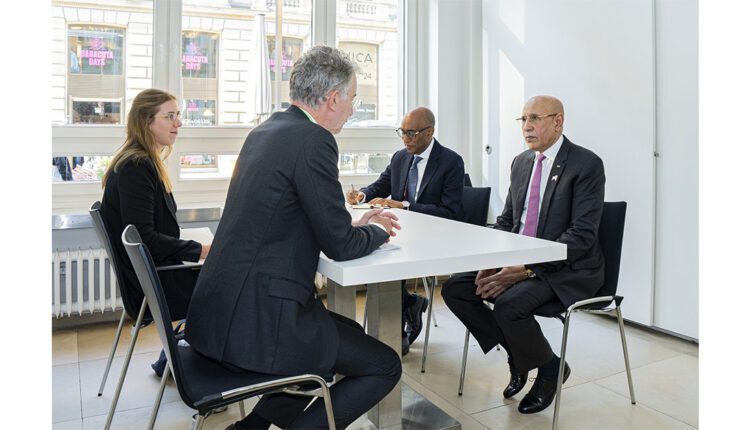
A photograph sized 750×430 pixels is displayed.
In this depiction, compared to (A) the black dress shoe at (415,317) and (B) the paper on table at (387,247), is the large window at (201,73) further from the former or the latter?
(B) the paper on table at (387,247)

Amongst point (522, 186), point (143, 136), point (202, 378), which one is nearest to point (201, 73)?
point (143, 136)

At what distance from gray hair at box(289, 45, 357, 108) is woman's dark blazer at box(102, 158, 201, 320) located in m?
0.92

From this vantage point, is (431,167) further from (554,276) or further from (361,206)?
(554,276)

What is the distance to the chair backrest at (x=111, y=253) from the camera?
1956 mm

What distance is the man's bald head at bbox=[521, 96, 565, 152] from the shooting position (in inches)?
97.7

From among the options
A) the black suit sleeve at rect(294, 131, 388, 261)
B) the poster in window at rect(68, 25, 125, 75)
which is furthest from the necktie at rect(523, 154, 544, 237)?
the poster in window at rect(68, 25, 125, 75)

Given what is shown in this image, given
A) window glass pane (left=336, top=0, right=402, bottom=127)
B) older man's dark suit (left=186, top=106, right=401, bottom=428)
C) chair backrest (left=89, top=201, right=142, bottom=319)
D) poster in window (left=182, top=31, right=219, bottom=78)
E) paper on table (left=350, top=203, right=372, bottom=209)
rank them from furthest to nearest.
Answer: window glass pane (left=336, top=0, right=402, bottom=127), poster in window (left=182, top=31, right=219, bottom=78), paper on table (left=350, top=203, right=372, bottom=209), chair backrest (left=89, top=201, right=142, bottom=319), older man's dark suit (left=186, top=106, right=401, bottom=428)

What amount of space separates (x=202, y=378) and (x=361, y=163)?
3335 mm

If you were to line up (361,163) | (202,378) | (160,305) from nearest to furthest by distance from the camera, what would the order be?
(160,305), (202,378), (361,163)

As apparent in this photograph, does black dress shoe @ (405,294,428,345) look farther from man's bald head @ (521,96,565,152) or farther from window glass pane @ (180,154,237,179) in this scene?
window glass pane @ (180,154,237,179)

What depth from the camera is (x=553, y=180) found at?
2412 millimetres

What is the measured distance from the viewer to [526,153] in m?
2.70

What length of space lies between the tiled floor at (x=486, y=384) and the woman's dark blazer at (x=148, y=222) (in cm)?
52
